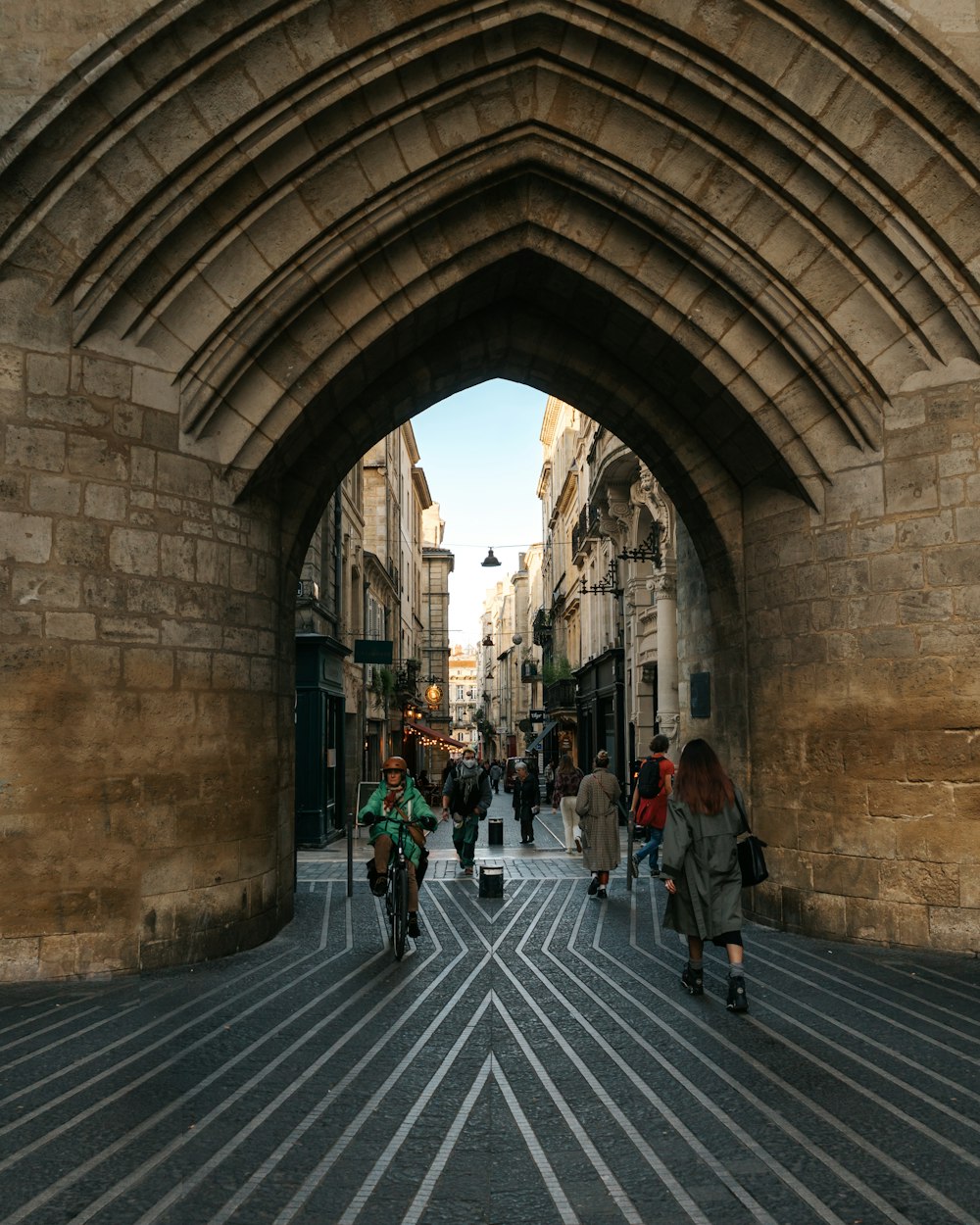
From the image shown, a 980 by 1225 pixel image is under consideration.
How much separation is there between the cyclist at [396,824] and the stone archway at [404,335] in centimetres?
104

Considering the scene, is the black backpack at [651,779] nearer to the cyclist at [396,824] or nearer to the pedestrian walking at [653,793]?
the pedestrian walking at [653,793]

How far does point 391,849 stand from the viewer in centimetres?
854

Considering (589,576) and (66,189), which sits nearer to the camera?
(66,189)

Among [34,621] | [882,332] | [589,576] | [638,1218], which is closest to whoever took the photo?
[638,1218]

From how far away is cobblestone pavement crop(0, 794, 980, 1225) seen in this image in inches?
145

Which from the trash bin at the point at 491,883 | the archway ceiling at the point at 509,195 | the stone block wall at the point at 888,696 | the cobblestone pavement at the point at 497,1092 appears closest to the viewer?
the cobblestone pavement at the point at 497,1092

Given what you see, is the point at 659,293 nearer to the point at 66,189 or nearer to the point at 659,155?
the point at 659,155

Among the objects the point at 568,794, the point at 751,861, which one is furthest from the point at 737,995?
the point at 568,794

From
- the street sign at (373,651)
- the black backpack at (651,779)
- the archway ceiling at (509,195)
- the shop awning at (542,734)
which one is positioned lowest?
the black backpack at (651,779)

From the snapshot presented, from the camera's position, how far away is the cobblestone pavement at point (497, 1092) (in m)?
3.68

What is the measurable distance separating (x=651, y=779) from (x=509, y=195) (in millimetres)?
5789

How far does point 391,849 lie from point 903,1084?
4.47m

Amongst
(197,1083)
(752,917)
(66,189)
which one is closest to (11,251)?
(66,189)

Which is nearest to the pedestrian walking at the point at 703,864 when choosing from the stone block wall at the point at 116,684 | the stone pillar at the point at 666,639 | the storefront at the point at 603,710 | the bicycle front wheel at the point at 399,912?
the bicycle front wheel at the point at 399,912
